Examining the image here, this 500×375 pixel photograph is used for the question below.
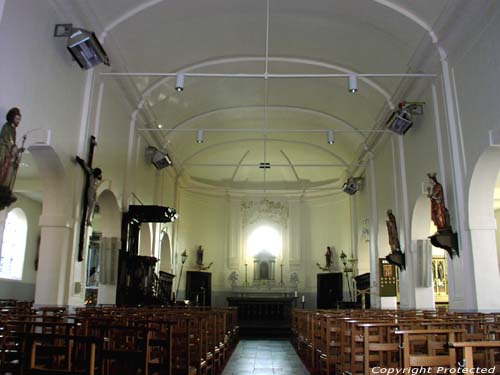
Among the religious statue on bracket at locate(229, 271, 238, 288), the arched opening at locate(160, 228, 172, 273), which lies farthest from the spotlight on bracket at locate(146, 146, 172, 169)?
the religious statue on bracket at locate(229, 271, 238, 288)

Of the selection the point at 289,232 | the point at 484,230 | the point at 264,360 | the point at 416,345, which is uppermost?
the point at 289,232

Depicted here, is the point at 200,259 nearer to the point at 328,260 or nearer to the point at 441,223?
the point at 328,260

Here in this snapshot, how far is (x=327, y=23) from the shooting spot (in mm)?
10250

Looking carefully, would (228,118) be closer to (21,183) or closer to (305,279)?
(21,183)

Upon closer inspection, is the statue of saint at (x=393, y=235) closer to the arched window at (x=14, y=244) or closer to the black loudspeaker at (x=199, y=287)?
the black loudspeaker at (x=199, y=287)

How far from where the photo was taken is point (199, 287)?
19234mm

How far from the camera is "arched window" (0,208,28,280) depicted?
48.1 ft

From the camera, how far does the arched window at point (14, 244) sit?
14.6 meters

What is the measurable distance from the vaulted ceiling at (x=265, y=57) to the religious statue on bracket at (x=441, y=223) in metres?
2.70

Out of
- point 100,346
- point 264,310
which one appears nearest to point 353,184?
point 264,310

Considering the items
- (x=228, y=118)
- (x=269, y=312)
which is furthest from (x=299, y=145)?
(x=269, y=312)

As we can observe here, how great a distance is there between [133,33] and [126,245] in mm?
4758

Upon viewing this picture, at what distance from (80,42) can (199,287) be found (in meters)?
13.2

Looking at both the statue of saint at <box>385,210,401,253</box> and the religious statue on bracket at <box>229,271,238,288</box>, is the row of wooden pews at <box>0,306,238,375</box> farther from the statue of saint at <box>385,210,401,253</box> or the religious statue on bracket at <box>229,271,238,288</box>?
the religious statue on bracket at <box>229,271,238,288</box>
